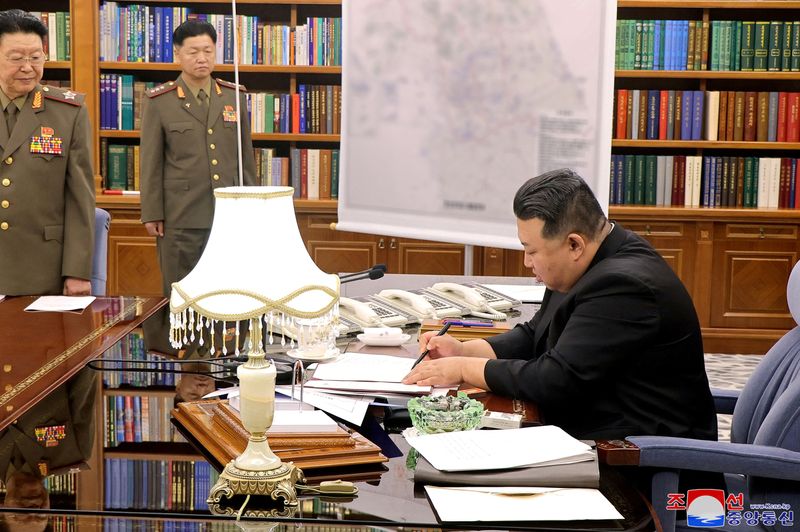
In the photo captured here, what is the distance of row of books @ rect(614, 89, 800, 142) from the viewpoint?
5160mm

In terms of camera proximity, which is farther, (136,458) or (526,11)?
(526,11)

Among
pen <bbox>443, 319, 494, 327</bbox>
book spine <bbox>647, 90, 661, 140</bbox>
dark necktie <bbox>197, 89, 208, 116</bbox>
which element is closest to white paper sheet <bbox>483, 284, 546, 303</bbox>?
pen <bbox>443, 319, 494, 327</bbox>

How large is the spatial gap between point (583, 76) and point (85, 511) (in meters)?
2.77

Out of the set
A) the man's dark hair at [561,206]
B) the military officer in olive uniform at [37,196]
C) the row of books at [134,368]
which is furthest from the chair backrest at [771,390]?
the military officer in olive uniform at [37,196]

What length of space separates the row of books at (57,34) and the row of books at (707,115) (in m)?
2.79

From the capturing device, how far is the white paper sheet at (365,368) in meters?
2.04

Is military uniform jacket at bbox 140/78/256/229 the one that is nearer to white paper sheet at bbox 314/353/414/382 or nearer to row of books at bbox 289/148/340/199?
row of books at bbox 289/148/340/199

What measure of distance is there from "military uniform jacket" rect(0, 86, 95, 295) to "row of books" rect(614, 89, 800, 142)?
9.46 ft

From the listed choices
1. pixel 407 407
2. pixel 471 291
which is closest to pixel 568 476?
pixel 407 407

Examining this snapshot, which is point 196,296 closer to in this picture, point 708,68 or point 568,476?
point 568,476

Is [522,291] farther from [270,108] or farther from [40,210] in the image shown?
[270,108]

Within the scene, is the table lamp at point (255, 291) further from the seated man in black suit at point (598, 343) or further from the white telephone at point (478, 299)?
the white telephone at point (478, 299)

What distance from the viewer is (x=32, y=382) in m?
1.97

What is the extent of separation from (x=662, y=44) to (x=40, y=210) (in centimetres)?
320
